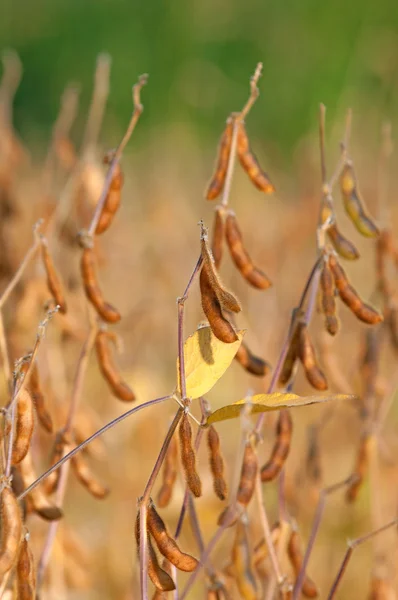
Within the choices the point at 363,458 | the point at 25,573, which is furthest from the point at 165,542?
the point at 363,458

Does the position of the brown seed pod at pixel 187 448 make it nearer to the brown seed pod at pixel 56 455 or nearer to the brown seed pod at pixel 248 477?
the brown seed pod at pixel 248 477

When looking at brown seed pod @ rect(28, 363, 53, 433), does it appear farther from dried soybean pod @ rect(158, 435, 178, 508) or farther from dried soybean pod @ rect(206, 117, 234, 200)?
dried soybean pod @ rect(206, 117, 234, 200)

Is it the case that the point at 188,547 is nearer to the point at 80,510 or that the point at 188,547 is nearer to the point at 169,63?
the point at 80,510

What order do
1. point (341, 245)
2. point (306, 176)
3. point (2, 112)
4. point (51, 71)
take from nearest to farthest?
point (341, 245) → point (2, 112) → point (306, 176) → point (51, 71)

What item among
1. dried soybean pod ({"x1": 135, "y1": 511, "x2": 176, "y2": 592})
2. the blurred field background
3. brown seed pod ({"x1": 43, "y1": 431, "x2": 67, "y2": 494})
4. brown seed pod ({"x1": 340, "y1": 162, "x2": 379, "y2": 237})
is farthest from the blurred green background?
dried soybean pod ({"x1": 135, "y1": 511, "x2": 176, "y2": 592})

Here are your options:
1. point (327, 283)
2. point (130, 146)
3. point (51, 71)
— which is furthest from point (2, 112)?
point (51, 71)

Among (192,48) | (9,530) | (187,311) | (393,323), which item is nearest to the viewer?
(9,530)

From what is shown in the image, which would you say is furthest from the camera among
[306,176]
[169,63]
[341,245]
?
[169,63]

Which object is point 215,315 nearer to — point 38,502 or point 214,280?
point 214,280
